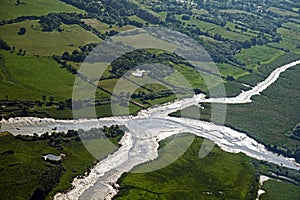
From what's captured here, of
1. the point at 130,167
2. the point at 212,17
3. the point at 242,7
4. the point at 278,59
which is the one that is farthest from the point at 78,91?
the point at 242,7

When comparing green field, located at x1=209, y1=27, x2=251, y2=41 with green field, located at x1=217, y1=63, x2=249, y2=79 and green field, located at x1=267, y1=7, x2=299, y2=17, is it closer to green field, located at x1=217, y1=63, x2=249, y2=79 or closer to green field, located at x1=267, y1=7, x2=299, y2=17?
green field, located at x1=217, y1=63, x2=249, y2=79

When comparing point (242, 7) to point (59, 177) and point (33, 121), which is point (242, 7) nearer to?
point (33, 121)

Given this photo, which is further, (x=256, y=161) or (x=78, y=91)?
(x=78, y=91)

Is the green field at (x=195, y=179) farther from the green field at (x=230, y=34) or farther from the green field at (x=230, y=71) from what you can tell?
the green field at (x=230, y=34)

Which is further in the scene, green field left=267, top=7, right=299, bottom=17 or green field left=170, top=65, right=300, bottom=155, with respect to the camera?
green field left=267, top=7, right=299, bottom=17

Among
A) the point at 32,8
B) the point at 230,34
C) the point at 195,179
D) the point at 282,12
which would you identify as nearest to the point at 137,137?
the point at 195,179

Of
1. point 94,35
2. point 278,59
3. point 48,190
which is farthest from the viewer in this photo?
point 278,59

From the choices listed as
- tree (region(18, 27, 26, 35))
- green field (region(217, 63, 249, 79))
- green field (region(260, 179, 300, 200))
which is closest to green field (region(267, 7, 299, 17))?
green field (region(217, 63, 249, 79))
